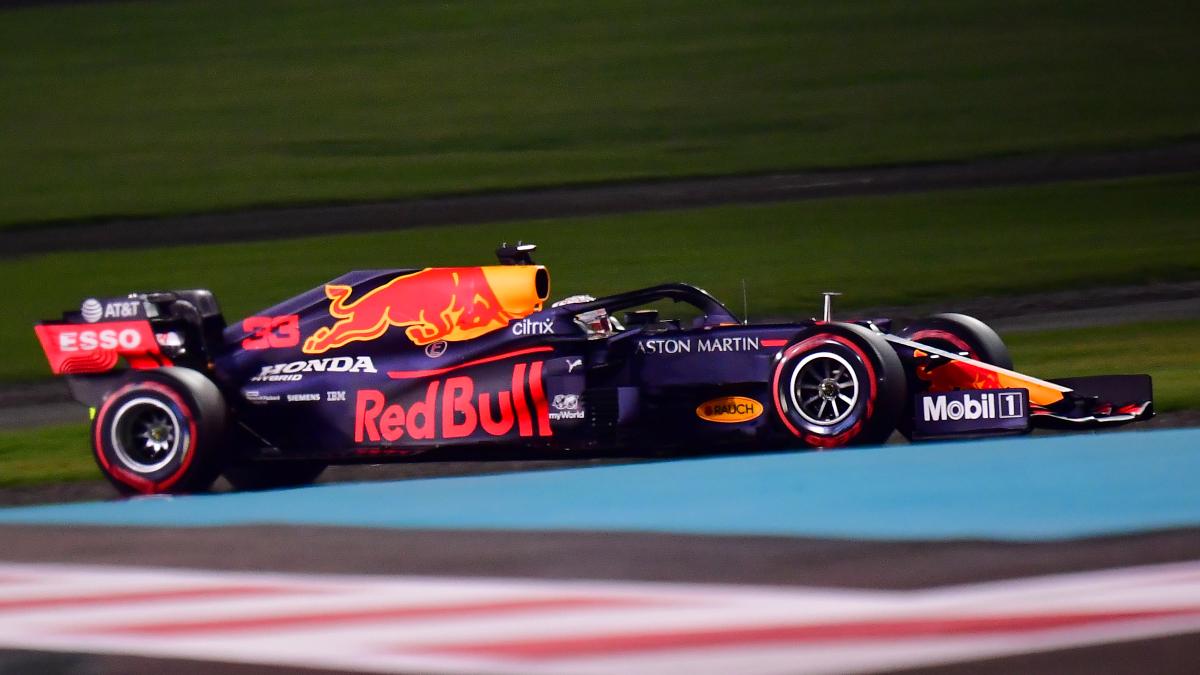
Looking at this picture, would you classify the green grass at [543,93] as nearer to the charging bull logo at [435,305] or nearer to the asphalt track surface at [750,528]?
the charging bull logo at [435,305]

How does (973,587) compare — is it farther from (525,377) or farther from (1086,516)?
(525,377)

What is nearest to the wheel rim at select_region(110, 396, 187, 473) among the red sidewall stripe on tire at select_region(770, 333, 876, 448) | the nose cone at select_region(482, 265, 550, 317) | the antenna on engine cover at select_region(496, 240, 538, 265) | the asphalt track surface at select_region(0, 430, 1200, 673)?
the asphalt track surface at select_region(0, 430, 1200, 673)

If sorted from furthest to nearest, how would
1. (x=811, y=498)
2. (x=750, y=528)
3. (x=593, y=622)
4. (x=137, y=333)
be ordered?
(x=137, y=333), (x=811, y=498), (x=750, y=528), (x=593, y=622)

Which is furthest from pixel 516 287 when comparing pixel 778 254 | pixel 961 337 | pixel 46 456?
pixel 778 254

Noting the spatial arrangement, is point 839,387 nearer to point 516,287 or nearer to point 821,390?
point 821,390

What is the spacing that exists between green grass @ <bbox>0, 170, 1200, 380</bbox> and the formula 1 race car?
284 inches

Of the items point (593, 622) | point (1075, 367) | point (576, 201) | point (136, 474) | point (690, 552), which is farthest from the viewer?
point (576, 201)

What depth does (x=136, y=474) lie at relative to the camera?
963cm

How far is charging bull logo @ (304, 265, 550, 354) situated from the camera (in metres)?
9.72

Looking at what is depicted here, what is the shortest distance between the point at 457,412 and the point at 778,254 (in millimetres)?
11016

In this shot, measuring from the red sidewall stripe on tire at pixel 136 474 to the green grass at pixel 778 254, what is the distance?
7.41 meters

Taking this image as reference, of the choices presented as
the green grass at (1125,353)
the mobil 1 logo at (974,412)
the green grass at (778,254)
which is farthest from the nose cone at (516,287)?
the green grass at (778,254)

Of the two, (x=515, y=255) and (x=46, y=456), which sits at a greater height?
(x=515, y=255)

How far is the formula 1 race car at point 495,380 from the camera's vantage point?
28.8ft
